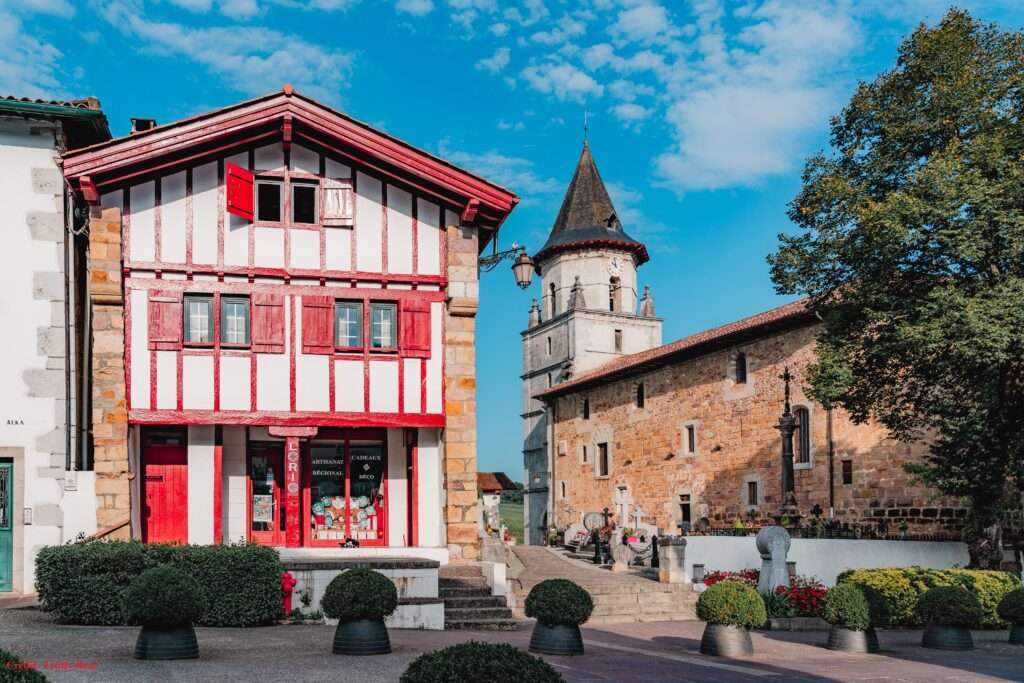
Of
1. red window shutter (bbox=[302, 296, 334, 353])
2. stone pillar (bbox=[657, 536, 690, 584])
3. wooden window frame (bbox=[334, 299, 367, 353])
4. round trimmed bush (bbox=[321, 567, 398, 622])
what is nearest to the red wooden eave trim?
wooden window frame (bbox=[334, 299, 367, 353])

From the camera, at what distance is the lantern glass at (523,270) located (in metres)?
19.4

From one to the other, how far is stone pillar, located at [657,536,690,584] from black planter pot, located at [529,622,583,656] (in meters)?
10.1

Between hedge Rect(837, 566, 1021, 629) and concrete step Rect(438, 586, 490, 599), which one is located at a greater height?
concrete step Rect(438, 586, 490, 599)

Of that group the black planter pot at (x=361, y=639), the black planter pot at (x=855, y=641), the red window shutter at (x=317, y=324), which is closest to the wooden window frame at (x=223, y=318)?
the red window shutter at (x=317, y=324)

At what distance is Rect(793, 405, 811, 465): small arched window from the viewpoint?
30.7 meters

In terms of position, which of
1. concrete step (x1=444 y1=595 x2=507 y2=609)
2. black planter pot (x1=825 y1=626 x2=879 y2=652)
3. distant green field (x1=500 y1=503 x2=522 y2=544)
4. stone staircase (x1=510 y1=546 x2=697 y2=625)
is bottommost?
distant green field (x1=500 y1=503 x2=522 y2=544)

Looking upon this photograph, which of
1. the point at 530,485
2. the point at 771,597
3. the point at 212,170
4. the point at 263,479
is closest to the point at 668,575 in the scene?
the point at 771,597

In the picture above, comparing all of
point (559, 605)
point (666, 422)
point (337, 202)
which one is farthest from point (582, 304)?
point (559, 605)

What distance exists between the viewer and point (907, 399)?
21.7 m

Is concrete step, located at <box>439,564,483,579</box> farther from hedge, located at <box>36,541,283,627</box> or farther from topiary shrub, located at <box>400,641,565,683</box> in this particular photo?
topiary shrub, located at <box>400,641,565,683</box>

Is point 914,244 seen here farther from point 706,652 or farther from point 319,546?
point 319,546

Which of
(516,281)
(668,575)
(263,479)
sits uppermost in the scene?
(516,281)

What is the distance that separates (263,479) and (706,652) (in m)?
8.51

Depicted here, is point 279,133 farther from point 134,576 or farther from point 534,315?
point 534,315
